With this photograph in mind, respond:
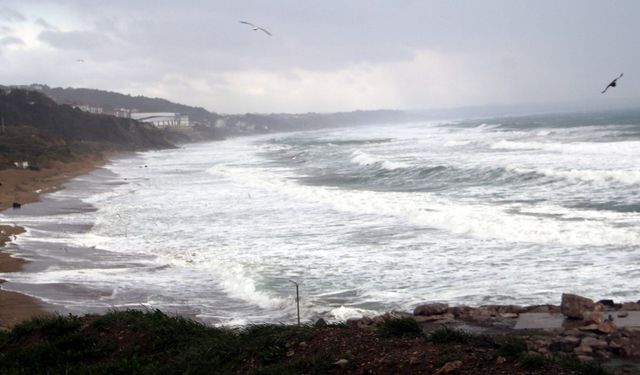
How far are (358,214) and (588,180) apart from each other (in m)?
10.4

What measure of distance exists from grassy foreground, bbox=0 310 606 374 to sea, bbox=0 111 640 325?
11.5 feet

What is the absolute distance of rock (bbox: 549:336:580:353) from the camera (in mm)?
6844

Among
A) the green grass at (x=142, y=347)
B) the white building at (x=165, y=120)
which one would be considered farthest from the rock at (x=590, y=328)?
the white building at (x=165, y=120)

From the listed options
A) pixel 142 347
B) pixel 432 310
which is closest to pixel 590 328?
pixel 432 310

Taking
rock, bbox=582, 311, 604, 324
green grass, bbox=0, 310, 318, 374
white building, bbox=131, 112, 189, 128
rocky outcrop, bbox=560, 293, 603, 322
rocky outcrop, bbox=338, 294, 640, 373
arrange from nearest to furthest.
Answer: green grass, bbox=0, 310, 318, 374 → rocky outcrop, bbox=338, 294, 640, 373 → rock, bbox=582, 311, 604, 324 → rocky outcrop, bbox=560, 293, 603, 322 → white building, bbox=131, 112, 189, 128

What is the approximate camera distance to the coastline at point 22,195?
11.7 metres

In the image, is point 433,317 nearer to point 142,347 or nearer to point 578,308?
point 578,308

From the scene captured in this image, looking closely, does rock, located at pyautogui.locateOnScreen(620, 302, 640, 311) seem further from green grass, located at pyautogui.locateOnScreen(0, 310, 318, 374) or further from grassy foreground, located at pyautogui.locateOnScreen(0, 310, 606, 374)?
green grass, located at pyautogui.locateOnScreen(0, 310, 318, 374)

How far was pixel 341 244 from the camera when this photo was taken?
57.0 feet

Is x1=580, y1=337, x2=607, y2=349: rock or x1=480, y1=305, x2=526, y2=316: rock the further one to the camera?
x1=480, y1=305, x2=526, y2=316: rock

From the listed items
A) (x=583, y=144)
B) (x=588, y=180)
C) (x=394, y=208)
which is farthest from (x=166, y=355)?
(x=583, y=144)

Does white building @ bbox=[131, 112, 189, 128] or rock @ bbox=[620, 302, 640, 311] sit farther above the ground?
white building @ bbox=[131, 112, 189, 128]

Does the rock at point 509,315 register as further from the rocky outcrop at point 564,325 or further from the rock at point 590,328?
the rock at point 590,328

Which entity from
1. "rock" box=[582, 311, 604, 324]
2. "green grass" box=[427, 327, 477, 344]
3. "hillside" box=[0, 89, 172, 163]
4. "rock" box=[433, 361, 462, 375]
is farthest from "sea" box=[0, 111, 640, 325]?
"hillside" box=[0, 89, 172, 163]
